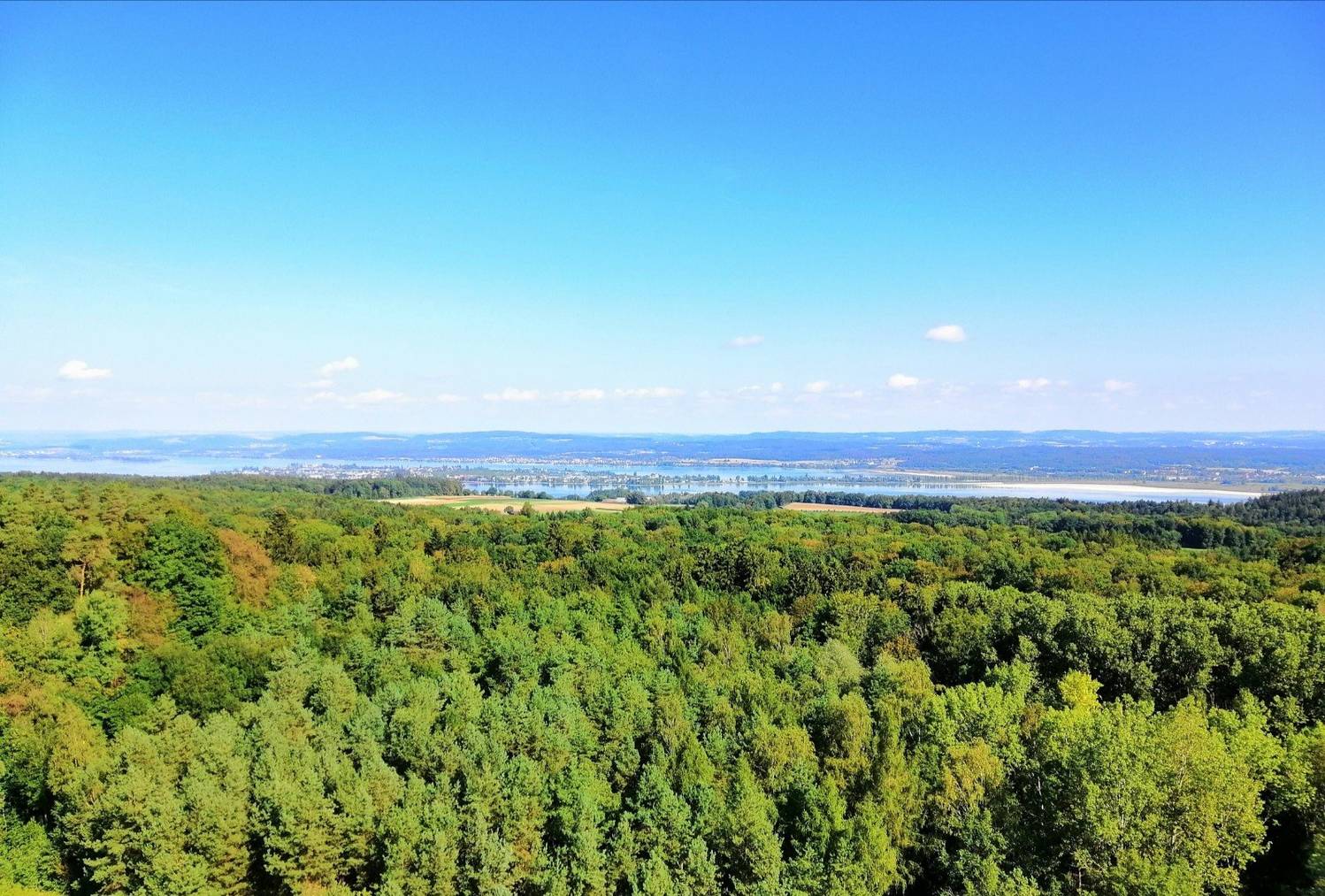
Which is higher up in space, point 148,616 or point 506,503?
point 506,503

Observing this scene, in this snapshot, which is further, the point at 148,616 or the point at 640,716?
the point at 148,616

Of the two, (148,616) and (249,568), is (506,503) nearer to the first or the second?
(249,568)

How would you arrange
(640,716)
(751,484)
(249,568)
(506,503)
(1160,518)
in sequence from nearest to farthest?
(640,716) → (249,568) → (1160,518) → (506,503) → (751,484)

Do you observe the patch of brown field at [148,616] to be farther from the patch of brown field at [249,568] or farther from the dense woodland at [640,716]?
the patch of brown field at [249,568]

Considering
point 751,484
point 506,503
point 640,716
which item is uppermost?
point 506,503

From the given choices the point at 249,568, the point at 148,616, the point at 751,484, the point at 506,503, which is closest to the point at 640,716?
the point at 148,616

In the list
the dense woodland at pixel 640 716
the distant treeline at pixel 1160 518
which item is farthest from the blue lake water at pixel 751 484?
the dense woodland at pixel 640 716

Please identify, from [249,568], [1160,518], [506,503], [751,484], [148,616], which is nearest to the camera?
[148,616]

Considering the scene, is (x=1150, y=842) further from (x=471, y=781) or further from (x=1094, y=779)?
(x=471, y=781)
